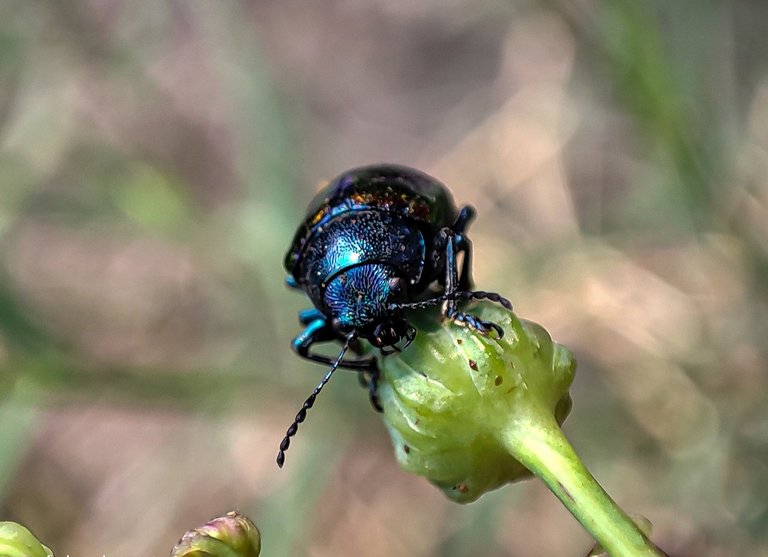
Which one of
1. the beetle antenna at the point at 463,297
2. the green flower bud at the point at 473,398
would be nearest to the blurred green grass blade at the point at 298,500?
the beetle antenna at the point at 463,297

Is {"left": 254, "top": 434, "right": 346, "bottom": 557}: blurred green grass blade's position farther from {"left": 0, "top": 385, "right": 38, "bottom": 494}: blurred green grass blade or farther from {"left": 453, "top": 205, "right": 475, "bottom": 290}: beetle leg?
{"left": 453, "top": 205, "right": 475, "bottom": 290}: beetle leg

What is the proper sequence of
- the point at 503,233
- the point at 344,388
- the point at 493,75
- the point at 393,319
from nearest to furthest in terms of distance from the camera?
the point at 393,319 < the point at 344,388 < the point at 503,233 < the point at 493,75

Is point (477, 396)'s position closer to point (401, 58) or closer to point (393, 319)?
point (393, 319)

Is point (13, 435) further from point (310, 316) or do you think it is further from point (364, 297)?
point (364, 297)

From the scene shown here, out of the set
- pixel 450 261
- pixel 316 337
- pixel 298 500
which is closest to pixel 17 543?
pixel 450 261

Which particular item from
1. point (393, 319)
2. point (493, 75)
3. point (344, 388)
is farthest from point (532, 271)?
point (393, 319)

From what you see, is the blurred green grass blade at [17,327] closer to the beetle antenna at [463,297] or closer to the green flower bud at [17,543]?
the beetle antenna at [463,297]

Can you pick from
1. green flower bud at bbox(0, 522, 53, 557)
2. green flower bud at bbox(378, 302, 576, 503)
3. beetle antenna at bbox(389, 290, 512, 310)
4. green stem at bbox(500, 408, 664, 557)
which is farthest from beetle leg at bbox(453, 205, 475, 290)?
green flower bud at bbox(0, 522, 53, 557)
